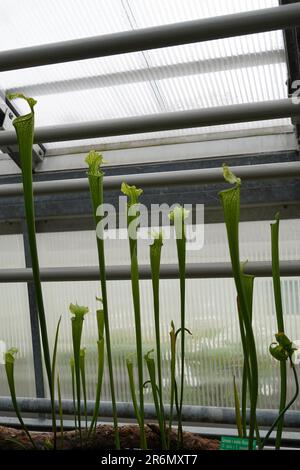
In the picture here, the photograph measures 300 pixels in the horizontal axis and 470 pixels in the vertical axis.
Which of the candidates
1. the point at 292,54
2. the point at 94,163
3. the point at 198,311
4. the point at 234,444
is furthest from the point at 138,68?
the point at 234,444

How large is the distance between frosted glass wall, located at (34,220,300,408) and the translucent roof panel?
45cm

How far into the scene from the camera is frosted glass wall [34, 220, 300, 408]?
1.68m

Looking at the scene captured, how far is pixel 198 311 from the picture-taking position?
1783 millimetres

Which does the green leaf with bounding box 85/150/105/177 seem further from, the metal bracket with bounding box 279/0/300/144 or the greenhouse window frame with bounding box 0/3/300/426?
the metal bracket with bounding box 279/0/300/144

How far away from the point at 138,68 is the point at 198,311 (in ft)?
2.98

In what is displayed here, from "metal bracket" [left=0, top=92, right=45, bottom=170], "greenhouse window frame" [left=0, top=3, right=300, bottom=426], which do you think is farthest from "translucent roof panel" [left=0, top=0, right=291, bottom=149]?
"greenhouse window frame" [left=0, top=3, right=300, bottom=426]

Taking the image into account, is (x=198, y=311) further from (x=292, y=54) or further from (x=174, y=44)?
(x=174, y=44)

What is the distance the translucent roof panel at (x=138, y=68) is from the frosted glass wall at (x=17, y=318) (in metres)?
0.59

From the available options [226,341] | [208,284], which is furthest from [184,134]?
[226,341]

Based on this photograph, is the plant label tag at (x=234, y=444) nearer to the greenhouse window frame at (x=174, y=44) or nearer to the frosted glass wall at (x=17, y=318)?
the greenhouse window frame at (x=174, y=44)

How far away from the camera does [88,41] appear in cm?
63
